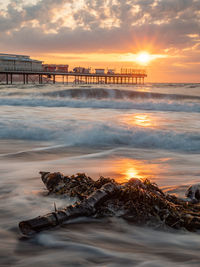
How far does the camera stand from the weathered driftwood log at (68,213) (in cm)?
278

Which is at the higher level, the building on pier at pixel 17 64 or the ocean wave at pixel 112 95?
the building on pier at pixel 17 64

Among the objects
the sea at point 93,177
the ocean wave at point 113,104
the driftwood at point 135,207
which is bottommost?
the sea at point 93,177

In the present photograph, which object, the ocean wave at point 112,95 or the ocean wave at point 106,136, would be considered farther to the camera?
the ocean wave at point 112,95

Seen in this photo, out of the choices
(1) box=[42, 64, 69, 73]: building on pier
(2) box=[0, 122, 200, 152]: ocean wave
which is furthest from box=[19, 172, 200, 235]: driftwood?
(1) box=[42, 64, 69, 73]: building on pier

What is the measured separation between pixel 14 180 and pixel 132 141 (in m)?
4.65

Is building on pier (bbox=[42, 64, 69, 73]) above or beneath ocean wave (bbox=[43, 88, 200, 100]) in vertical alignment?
above

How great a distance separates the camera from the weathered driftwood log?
2.78 metres

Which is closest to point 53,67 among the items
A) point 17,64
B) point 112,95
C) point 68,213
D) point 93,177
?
point 17,64

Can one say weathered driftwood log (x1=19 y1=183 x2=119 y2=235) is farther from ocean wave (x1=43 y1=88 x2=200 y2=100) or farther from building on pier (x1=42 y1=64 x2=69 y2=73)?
building on pier (x1=42 y1=64 x2=69 y2=73)

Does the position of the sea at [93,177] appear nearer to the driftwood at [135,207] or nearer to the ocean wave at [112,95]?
the driftwood at [135,207]

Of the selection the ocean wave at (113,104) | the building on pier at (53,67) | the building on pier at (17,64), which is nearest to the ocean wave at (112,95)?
the ocean wave at (113,104)

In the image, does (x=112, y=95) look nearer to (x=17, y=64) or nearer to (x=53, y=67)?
(x=17, y=64)

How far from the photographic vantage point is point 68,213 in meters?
2.99

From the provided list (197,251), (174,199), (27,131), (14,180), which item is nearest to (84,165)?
(14,180)
